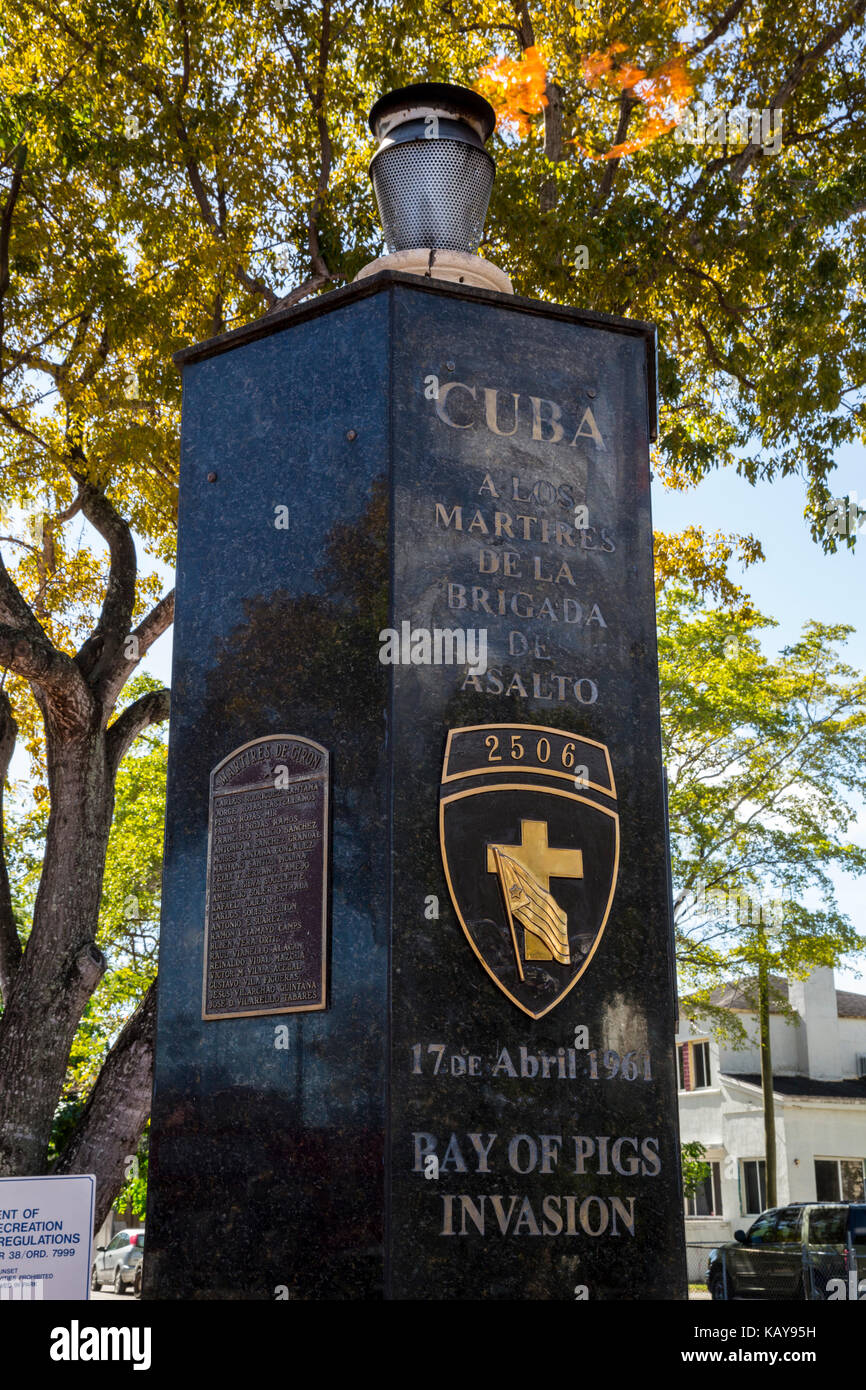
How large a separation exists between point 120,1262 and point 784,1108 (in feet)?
53.1

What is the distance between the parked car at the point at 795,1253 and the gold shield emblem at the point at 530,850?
44.2 ft

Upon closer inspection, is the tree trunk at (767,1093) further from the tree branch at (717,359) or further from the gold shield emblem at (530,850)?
the gold shield emblem at (530,850)

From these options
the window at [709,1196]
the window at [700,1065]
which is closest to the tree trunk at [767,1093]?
the window at [709,1196]

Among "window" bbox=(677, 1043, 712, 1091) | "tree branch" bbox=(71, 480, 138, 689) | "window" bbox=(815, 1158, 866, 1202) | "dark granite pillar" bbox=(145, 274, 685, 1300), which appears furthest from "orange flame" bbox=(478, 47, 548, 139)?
"window" bbox=(677, 1043, 712, 1091)

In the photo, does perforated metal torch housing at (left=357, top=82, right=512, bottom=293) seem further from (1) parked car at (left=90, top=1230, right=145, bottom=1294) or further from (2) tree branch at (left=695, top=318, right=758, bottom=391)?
(1) parked car at (left=90, top=1230, right=145, bottom=1294)

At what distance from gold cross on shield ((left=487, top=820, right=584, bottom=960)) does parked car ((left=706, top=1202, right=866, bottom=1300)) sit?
13542 millimetres

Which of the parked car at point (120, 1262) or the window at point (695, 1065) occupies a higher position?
the window at point (695, 1065)

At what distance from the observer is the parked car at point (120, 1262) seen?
2744 centimetres

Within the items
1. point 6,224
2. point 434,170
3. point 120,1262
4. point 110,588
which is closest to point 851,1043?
point 120,1262

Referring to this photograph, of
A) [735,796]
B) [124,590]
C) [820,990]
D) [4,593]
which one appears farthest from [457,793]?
[820,990]

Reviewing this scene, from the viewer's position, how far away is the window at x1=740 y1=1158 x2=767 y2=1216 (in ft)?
110

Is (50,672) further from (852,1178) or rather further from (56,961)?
(852,1178)

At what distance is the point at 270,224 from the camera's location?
12828mm

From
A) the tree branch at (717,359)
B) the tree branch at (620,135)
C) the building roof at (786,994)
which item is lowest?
the building roof at (786,994)
